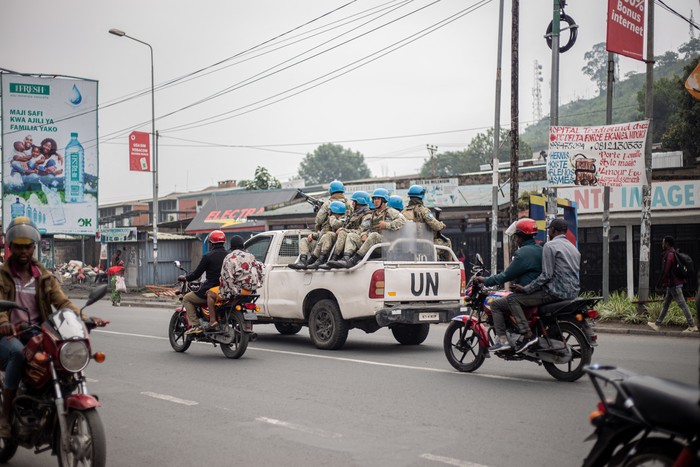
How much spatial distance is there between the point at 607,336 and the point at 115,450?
11435mm

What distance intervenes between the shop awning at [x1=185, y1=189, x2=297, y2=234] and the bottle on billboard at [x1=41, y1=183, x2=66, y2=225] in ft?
22.9

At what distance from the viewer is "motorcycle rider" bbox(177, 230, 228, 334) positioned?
37.9 feet

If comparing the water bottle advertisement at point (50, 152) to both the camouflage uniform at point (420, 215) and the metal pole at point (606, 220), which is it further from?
the camouflage uniform at point (420, 215)

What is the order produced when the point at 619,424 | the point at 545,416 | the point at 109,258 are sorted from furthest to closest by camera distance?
the point at 109,258 < the point at 545,416 < the point at 619,424

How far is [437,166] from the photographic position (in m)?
96.6

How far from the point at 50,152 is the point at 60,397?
131 feet

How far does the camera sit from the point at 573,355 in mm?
8898

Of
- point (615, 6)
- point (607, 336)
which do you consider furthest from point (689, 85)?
point (607, 336)

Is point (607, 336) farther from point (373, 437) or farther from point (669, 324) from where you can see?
point (373, 437)

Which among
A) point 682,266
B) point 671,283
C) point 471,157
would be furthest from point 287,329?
point 471,157

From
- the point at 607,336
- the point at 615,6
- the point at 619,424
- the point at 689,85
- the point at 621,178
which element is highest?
the point at 615,6

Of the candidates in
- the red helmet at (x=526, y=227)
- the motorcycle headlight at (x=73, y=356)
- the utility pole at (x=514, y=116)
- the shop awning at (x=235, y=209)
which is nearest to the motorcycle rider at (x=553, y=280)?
the red helmet at (x=526, y=227)

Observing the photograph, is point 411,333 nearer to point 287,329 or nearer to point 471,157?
point 287,329

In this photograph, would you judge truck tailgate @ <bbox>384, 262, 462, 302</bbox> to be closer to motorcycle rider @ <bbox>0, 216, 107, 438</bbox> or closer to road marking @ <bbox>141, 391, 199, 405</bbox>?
road marking @ <bbox>141, 391, 199, 405</bbox>
